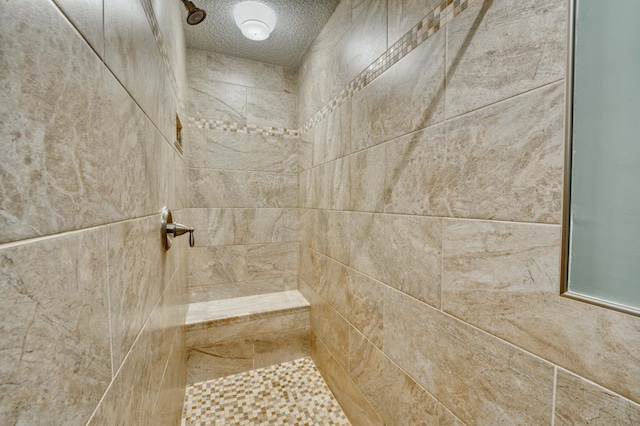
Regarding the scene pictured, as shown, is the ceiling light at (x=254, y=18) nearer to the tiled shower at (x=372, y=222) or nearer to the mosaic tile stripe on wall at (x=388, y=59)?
the tiled shower at (x=372, y=222)

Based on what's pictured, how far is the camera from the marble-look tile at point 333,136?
1.51 meters

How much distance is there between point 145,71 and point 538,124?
1098mm

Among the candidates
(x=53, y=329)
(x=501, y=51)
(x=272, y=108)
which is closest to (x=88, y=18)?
(x=53, y=329)

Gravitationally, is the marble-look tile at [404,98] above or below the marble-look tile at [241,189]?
above

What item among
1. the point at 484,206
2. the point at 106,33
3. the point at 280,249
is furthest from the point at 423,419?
the point at 280,249

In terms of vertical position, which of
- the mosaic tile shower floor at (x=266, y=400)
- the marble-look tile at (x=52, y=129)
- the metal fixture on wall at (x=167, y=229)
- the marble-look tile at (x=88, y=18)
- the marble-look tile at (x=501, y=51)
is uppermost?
the marble-look tile at (x=501, y=51)

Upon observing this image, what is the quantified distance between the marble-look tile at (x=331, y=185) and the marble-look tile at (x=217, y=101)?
858 millimetres

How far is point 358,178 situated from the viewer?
4.56ft

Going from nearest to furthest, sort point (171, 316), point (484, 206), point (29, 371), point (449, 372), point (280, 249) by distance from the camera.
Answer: point (29, 371) < point (484, 206) < point (449, 372) < point (171, 316) < point (280, 249)

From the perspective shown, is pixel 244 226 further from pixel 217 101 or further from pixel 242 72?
pixel 242 72

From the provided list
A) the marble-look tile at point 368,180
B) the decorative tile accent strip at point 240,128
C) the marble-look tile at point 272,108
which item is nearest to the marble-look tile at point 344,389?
the marble-look tile at point 368,180

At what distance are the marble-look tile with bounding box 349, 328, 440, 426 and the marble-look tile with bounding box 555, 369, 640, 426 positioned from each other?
16.5 inches

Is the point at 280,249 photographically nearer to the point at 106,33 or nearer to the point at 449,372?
the point at 449,372

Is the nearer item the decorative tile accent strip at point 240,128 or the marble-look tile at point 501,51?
the marble-look tile at point 501,51
